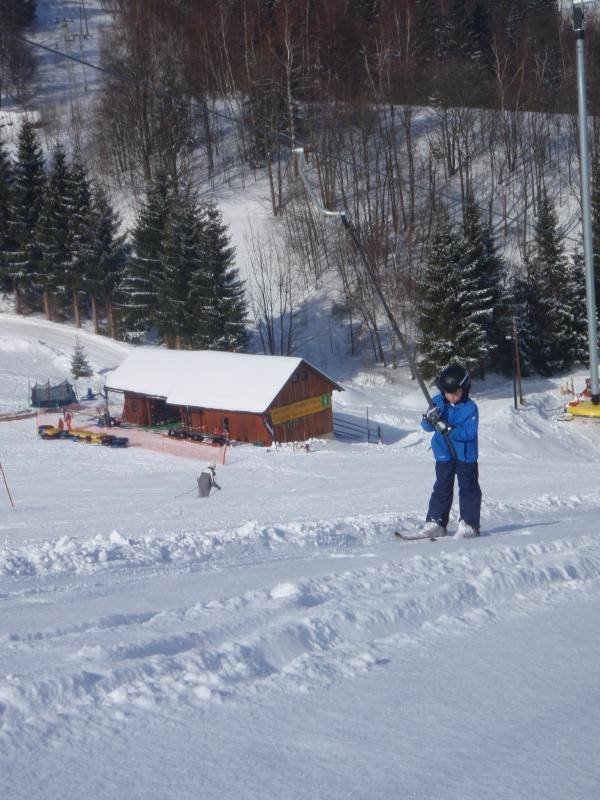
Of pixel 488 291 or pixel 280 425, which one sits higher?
pixel 488 291

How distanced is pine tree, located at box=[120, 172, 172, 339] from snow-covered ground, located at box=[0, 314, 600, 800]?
40.4m

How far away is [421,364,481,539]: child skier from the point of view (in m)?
8.12

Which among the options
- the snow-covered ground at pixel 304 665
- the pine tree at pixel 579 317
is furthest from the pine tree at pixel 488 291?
the snow-covered ground at pixel 304 665

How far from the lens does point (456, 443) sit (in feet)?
27.2

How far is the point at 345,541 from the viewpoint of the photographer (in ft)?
29.3

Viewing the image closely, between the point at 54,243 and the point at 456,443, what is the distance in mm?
47539

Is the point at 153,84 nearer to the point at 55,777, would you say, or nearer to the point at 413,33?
the point at 413,33

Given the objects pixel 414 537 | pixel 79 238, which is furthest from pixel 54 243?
pixel 414 537

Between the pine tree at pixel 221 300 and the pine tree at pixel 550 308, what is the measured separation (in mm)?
15851

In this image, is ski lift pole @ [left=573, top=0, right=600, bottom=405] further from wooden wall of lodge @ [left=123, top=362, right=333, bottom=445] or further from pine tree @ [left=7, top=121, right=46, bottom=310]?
pine tree @ [left=7, top=121, right=46, bottom=310]

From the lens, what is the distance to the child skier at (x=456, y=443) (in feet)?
26.6

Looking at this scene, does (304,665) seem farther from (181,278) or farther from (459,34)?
(459,34)

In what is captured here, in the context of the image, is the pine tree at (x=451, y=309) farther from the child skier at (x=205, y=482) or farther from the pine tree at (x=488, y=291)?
the child skier at (x=205, y=482)


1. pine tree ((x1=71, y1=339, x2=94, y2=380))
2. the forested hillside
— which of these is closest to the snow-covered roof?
pine tree ((x1=71, y1=339, x2=94, y2=380))
